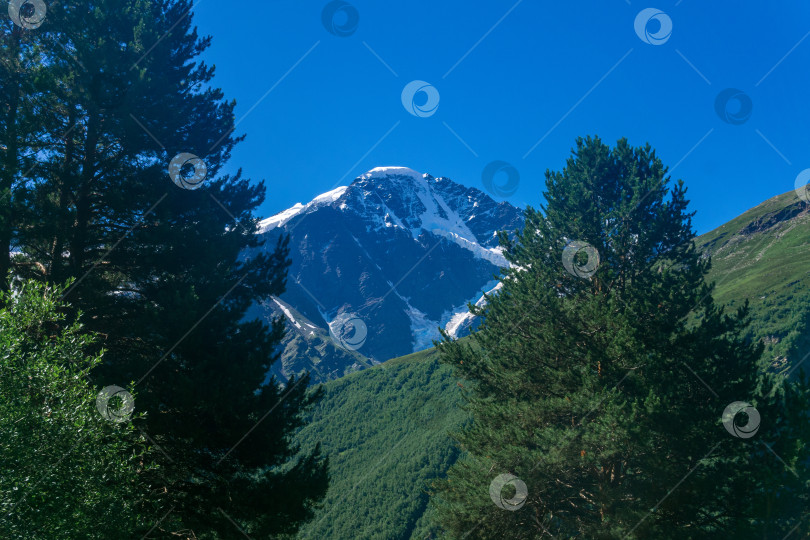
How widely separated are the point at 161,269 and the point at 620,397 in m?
15.5

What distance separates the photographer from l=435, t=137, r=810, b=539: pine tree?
15.9 meters

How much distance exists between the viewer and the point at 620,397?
613 inches

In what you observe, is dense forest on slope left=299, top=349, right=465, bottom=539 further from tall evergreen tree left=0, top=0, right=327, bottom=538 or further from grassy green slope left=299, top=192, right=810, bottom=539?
tall evergreen tree left=0, top=0, right=327, bottom=538

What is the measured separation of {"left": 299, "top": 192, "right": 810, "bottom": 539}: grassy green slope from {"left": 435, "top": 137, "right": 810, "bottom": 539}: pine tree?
6560cm

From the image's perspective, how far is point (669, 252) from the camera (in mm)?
19625

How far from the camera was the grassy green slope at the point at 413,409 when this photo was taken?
109m

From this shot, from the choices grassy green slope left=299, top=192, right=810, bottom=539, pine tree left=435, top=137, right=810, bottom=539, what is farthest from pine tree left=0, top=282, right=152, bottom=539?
grassy green slope left=299, top=192, right=810, bottom=539

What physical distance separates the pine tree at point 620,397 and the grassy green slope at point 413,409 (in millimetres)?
65598

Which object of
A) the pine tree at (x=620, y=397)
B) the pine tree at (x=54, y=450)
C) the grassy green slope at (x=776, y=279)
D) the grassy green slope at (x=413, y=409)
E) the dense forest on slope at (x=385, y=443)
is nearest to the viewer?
the pine tree at (x=54, y=450)

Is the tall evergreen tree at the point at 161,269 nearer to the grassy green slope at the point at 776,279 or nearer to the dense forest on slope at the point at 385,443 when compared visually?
the dense forest on slope at the point at 385,443

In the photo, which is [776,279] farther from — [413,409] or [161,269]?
[161,269]

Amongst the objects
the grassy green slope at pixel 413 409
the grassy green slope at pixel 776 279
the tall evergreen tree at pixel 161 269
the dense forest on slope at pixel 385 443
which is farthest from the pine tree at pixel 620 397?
the dense forest on slope at pixel 385 443

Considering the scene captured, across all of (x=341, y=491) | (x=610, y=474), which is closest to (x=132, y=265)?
(x=610, y=474)

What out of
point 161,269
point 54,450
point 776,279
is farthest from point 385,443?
point 54,450
